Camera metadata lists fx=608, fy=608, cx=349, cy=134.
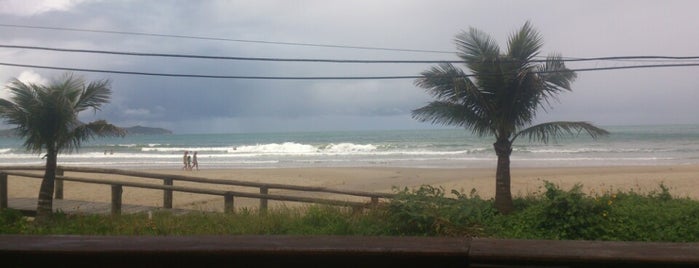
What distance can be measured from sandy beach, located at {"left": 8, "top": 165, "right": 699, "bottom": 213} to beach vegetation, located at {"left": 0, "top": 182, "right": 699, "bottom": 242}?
8.19 meters

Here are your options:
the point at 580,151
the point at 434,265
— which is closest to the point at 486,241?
the point at 434,265

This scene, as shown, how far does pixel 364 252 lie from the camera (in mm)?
3117

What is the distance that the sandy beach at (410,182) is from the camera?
1902 cm

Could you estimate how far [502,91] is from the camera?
10578 mm

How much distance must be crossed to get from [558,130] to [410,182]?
15.3 metres

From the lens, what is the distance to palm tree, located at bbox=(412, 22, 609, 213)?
34.2 feet

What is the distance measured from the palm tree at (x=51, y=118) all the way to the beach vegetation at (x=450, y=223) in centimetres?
301

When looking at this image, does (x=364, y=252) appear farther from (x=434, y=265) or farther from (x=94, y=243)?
(x=94, y=243)

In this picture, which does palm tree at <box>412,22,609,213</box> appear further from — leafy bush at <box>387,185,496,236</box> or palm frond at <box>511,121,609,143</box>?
leafy bush at <box>387,185,496,236</box>

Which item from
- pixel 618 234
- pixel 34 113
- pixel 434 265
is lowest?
pixel 618 234

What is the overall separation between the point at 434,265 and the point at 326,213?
17.2 feet

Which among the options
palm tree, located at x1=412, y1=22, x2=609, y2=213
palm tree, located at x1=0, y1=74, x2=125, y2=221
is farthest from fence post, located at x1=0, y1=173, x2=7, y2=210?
palm tree, located at x1=412, y1=22, x2=609, y2=213

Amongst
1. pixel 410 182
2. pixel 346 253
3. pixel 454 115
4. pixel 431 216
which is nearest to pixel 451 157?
pixel 410 182

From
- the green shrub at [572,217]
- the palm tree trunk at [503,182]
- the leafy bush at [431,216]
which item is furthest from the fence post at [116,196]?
the green shrub at [572,217]
